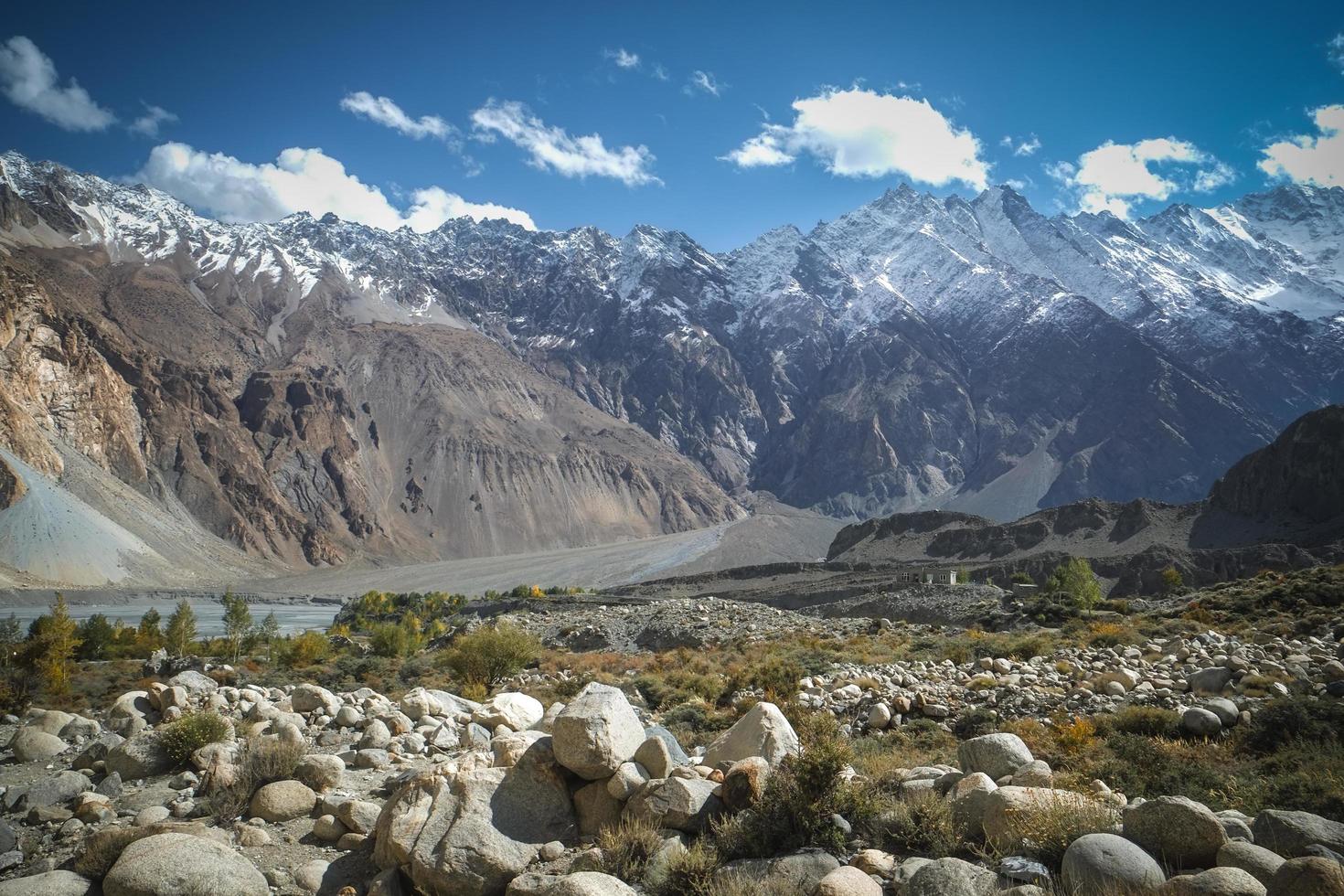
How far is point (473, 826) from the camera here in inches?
286


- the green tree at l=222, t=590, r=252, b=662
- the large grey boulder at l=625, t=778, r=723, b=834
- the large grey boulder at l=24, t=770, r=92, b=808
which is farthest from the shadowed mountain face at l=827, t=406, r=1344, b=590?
the large grey boulder at l=24, t=770, r=92, b=808

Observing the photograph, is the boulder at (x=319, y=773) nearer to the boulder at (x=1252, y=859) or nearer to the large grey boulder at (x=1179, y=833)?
the large grey boulder at (x=1179, y=833)

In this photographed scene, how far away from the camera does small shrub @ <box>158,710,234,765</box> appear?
1187 centimetres

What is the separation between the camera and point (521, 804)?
778 cm

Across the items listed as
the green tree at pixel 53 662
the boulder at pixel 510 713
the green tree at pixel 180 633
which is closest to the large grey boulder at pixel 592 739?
the boulder at pixel 510 713

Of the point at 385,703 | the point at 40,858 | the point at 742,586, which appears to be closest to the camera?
the point at 40,858

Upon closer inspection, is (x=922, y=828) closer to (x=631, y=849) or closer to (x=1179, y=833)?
(x=1179, y=833)

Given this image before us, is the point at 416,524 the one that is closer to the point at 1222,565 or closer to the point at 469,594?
the point at 469,594

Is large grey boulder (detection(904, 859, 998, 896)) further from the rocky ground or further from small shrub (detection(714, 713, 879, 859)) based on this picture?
small shrub (detection(714, 713, 879, 859))

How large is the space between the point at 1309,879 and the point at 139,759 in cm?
1381

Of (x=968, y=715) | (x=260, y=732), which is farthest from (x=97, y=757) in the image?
(x=968, y=715)

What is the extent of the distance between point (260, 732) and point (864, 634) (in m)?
27.3

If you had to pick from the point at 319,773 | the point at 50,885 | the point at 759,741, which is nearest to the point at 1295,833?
the point at 759,741

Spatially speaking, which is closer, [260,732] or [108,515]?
[260,732]
